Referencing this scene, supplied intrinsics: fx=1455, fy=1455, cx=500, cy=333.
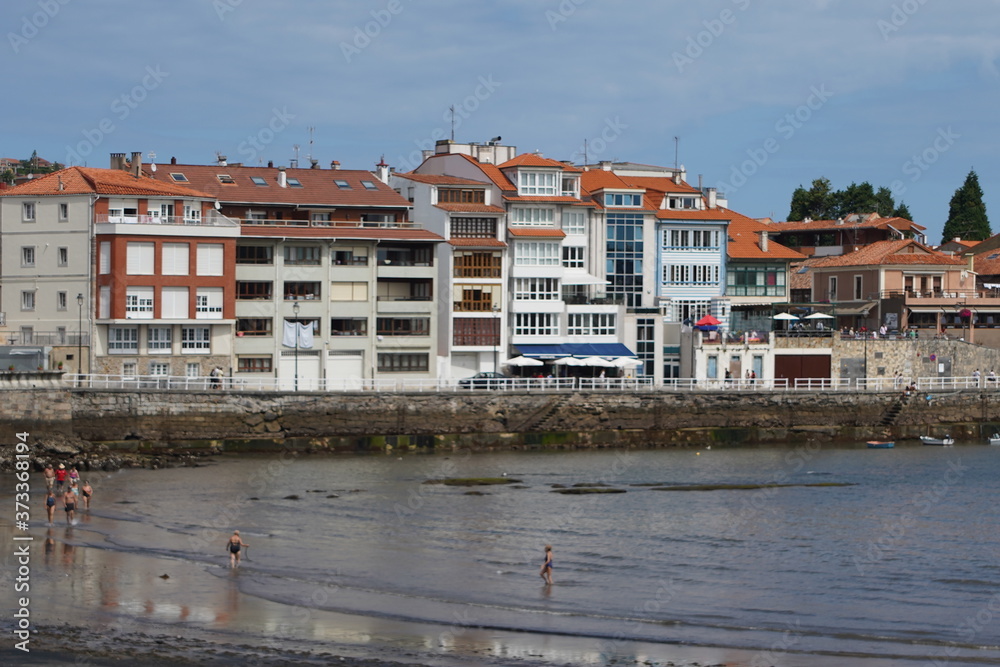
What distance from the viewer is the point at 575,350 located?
86.0 meters

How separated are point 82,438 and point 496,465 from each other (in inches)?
A: 761

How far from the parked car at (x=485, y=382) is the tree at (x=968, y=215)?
94.6m

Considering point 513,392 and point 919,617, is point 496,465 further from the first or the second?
point 919,617

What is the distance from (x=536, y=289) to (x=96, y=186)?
2636 cm

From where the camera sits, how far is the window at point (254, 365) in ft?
258

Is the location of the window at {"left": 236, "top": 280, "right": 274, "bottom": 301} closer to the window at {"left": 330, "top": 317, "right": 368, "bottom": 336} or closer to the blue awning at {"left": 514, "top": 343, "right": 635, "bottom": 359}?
the window at {"left": 330, "top": 317, "right": 368, "bottom": 336}

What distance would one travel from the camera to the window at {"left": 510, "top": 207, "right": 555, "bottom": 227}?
88.4 metres

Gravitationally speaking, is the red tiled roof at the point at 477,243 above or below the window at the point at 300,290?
above

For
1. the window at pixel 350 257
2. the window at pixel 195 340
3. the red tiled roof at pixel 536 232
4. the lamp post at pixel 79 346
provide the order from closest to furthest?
the lamp post at pixel 79 346, the window at pixel 195 340, the window at pixel 350 257, the red tiled roof at pixel 536 232

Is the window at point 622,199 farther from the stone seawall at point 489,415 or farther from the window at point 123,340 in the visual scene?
the window at point 123,340

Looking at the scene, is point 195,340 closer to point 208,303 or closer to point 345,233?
point 208,303

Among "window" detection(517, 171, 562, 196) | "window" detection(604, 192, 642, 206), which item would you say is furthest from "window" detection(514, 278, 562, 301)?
"window" detection(604, 192, 642, 206)

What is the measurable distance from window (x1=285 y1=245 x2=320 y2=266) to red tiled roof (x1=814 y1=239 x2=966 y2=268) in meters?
44.4

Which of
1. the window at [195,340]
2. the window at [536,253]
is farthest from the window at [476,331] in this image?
the window at [195,340]
